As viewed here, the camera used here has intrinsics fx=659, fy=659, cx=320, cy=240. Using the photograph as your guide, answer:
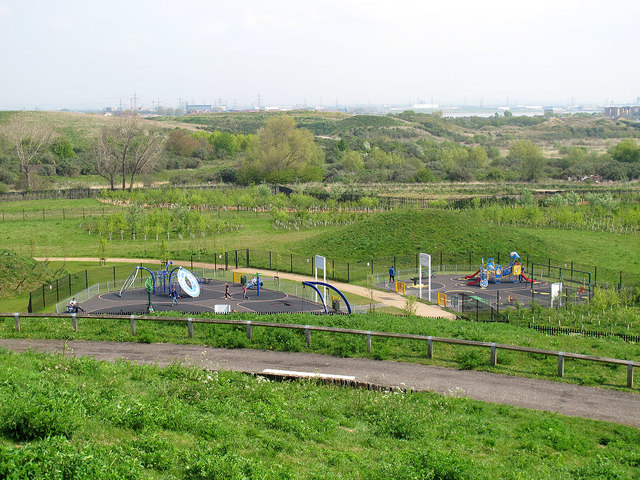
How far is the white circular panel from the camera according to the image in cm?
2953

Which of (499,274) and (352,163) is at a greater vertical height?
(352,163)

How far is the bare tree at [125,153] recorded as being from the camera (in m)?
82.1

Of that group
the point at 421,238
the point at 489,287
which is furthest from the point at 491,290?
A: the point at 421,238

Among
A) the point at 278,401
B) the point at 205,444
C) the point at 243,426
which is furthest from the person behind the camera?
the point at 278,401

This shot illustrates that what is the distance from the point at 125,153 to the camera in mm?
81375

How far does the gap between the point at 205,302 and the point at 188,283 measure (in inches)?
78.4

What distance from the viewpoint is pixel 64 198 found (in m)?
74.8

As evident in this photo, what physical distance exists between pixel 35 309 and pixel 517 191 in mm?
63082

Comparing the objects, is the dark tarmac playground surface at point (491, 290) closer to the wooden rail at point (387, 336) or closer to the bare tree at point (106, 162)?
the wooden rail at point (387, 336)

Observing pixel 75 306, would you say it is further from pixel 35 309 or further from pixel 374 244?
pixel 374 244

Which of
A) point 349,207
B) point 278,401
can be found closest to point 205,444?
point 278,401

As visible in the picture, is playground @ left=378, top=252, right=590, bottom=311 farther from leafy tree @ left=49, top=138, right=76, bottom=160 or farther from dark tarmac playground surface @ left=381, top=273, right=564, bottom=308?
leafy tree @ left=49, top=138, right=76, bottom=160

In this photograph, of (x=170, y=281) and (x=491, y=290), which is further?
(x=491, y=290)

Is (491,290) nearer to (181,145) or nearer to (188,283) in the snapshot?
(188,283)
